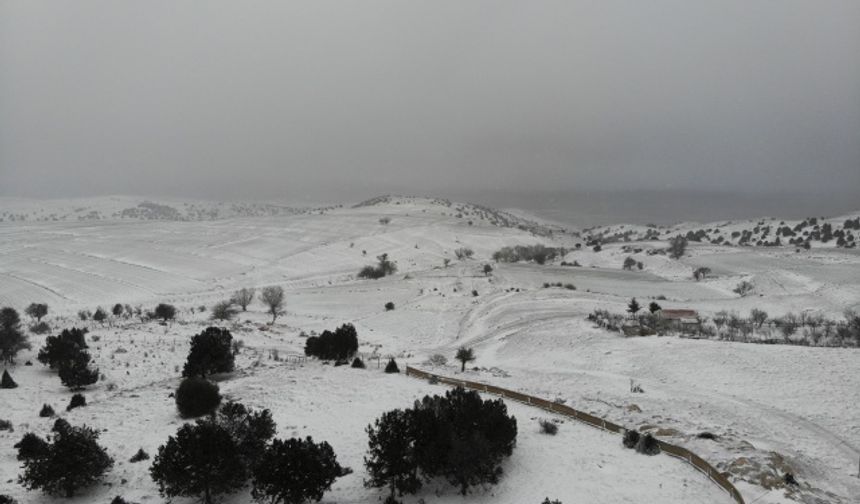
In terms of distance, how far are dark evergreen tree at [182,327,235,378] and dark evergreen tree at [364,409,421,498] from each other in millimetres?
20842

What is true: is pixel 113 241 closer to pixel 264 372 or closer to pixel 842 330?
pixel 264 372

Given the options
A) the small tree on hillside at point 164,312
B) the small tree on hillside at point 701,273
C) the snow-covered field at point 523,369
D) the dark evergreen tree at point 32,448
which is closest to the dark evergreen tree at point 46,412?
the snow-covered field at point 523,369

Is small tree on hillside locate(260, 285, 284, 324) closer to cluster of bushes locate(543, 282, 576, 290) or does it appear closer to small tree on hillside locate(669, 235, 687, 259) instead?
cluster of bushes locate(543, 282, 576, 290)

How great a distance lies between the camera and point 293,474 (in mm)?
19875

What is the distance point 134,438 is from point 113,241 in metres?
143

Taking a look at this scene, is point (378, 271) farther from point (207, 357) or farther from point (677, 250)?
point (677, 250)

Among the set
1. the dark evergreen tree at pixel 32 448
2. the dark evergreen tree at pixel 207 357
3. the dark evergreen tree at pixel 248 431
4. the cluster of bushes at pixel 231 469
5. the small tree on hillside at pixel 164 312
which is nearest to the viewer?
the cluster of bushes at pixel 231 469

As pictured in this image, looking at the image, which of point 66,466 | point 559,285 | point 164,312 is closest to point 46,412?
point 66,466

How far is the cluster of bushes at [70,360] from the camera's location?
34.6 meters

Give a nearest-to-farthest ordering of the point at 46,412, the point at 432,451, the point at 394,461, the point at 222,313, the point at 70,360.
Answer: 1. the point at 394,461
2. the point at 432,451
3. the point at 46,412
4. the point at 70,360
5. the point at 222,313

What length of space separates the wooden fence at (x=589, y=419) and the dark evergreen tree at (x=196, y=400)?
1633cm

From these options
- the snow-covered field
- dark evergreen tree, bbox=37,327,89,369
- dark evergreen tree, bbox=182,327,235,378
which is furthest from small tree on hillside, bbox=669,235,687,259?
dark evergreen tree, bbox=37,327,89,369

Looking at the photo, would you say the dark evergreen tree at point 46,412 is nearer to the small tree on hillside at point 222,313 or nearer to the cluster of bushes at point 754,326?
the small tree on hillside at point 222,313

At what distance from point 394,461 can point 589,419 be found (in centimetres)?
1362
